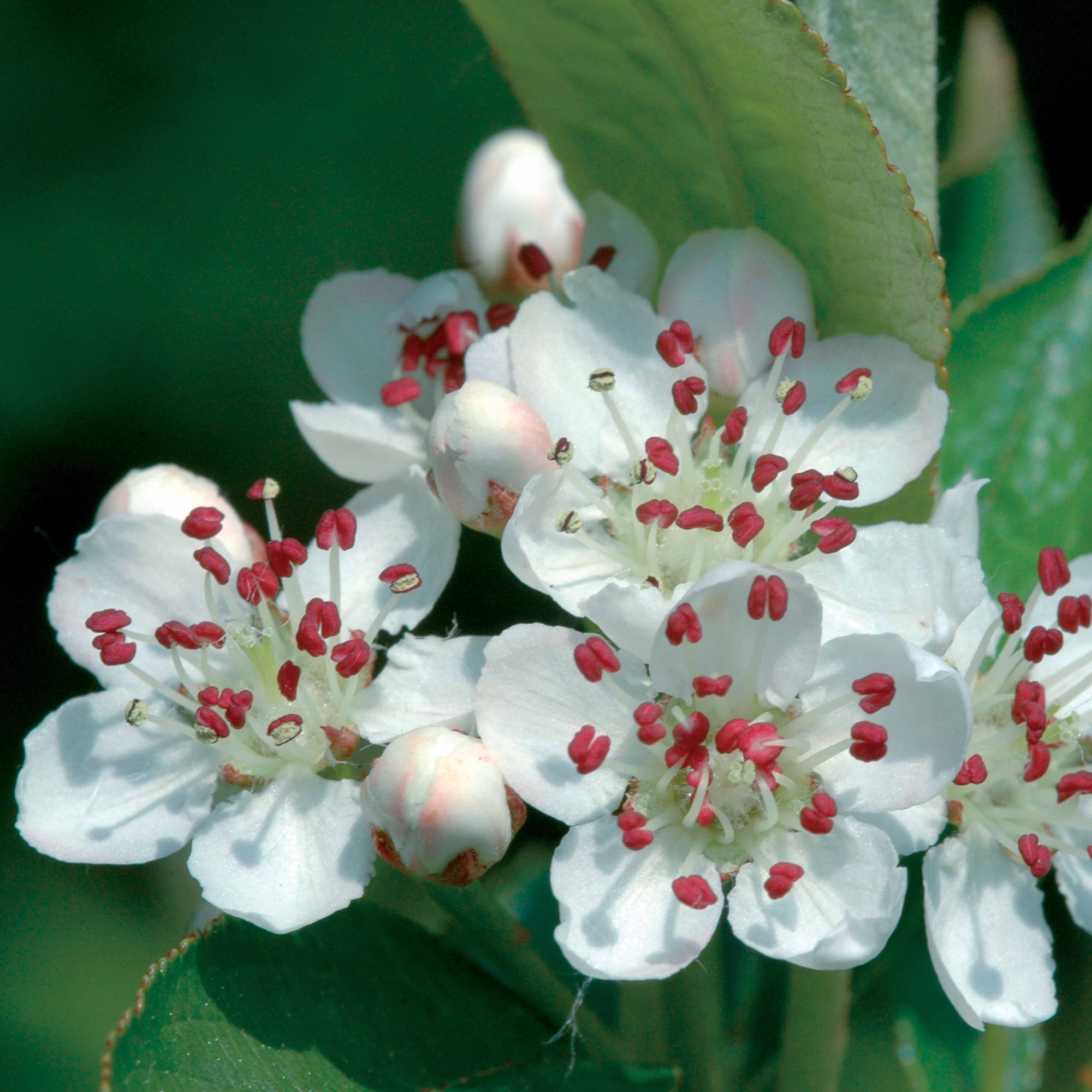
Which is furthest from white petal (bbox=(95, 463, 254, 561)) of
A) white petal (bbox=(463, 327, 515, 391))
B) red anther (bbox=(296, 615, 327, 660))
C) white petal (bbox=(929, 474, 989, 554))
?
white petal (bbox=(929, 474, 989, 554))

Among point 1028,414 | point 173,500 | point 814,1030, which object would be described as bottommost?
point 814,1030

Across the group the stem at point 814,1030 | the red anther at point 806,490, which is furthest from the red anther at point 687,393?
the stem at point 814,1030

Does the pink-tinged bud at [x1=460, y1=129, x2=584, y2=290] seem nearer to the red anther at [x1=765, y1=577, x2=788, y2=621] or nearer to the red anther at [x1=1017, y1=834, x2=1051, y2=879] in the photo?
the red anther at [x1=765, y1=577, x2=788, y2=621]

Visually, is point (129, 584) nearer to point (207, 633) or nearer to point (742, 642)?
point (207, 633)

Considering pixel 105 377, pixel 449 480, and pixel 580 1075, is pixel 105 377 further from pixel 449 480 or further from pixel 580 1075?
pixel 580 1075

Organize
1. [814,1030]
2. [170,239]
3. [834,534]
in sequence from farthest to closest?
[170,239], [814,1030], [834,534]

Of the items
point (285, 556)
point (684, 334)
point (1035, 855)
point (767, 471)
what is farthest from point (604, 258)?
point (1035, 855)

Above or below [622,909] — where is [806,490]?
above
